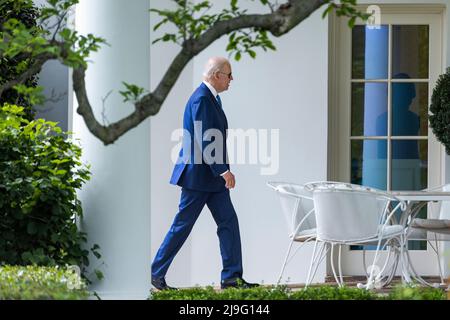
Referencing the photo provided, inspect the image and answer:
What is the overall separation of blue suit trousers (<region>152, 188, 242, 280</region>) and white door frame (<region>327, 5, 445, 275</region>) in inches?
71.0

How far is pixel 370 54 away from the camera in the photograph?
9.03 metres

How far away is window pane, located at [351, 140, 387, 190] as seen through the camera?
9023mm

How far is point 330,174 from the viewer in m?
9.01

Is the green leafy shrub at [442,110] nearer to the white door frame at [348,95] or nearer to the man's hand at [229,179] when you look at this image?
the white door frame at [348,95]

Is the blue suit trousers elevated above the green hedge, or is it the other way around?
the blue suit trousers

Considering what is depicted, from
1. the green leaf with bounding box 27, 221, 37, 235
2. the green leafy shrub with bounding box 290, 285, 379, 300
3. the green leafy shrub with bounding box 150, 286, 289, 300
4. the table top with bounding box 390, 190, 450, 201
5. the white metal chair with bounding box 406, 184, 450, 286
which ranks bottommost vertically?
the green leafy shrub with bounding box 150, 286, 289, 300

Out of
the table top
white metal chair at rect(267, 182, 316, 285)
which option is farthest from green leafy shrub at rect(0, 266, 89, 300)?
the table top

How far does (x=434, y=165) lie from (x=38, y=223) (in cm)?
404

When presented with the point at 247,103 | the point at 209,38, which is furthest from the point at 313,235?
the point at 209,38

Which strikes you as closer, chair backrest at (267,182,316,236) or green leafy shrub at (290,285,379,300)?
green leafy shrub at (290,285,379,300)

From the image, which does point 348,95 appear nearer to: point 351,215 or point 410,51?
point 410,51

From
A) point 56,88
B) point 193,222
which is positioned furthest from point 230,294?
point 56,88

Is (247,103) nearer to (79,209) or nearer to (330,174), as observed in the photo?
(330,174)

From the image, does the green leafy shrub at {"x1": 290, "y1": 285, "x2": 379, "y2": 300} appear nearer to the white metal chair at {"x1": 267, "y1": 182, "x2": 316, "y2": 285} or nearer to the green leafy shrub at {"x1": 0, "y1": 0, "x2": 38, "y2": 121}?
the white metal chair at {"x1": 267, "y1": 182, "x2": 316, "y2": 285}
